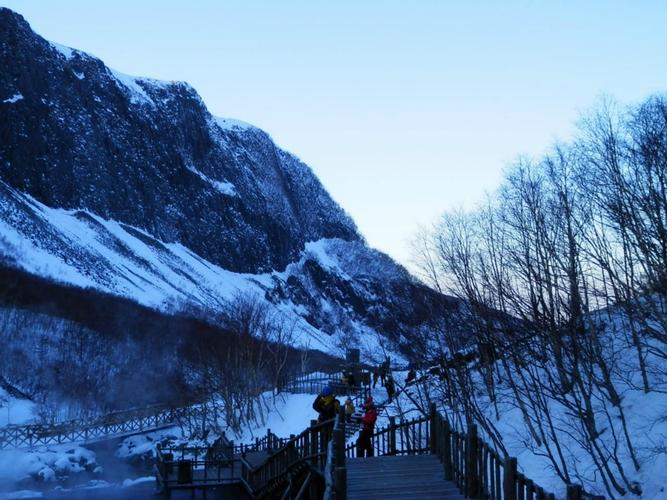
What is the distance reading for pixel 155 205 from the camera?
433 feet

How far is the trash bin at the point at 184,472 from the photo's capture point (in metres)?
28.4

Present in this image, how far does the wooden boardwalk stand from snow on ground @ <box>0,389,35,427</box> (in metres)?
40.6

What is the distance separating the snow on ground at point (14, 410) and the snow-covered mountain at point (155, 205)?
93.4 feet

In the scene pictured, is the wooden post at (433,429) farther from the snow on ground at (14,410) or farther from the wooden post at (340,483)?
the snow on ground at (14,410)

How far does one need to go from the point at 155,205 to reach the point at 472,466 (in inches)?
4994

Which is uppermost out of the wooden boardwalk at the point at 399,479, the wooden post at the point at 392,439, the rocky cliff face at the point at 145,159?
the rocky cliff face at the point at 145,159

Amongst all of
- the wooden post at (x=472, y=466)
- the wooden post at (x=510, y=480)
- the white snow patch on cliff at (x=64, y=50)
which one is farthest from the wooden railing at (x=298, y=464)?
the white snow patch on cliff at (x=64, y=50)

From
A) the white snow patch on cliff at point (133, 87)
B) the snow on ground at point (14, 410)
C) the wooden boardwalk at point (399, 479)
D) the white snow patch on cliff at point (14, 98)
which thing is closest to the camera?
the wooden boardwalk at point (399, 479)

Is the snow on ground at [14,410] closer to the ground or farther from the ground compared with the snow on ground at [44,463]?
farther from the ground

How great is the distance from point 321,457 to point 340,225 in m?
177

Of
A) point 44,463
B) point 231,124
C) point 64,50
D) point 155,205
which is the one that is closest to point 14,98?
point 64,50

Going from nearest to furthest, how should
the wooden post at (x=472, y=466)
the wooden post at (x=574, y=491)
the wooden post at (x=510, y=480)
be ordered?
the wooden post at (x=574, y=491), the wooden post at (x=510, y=480), the wooden post at (x=472, y=466)

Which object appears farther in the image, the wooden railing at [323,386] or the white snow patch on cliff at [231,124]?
the white snow patch on cliff at [231,124]

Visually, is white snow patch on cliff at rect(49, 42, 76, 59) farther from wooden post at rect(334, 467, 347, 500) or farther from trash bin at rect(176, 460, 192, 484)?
wooden post at rect(334, 467, 347, 500)
